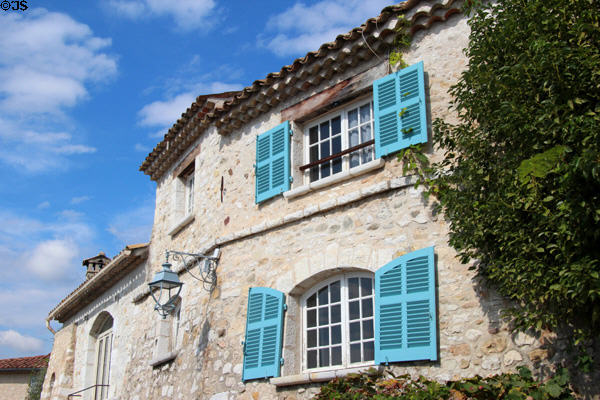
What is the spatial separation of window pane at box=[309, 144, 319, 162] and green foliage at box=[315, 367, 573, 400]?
3414 millimetres

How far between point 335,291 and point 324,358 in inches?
30.9

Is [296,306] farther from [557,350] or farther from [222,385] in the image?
[557,350]

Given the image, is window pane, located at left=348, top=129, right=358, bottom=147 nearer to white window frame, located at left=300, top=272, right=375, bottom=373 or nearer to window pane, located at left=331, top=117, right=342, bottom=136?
window pane, located at left=331, top=117, right=342, bottom=136

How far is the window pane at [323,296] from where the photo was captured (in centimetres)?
809

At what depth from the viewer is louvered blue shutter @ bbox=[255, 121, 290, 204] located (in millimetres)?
8984

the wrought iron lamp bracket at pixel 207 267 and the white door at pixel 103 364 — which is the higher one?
the wrought iron lamp bracket at pixel 207 267

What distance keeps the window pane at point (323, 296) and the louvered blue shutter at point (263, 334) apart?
46cm

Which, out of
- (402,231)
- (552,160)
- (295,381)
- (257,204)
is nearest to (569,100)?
(552,160)

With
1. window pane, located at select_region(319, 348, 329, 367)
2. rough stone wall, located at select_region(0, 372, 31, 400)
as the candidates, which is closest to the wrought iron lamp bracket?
window pane, located at select_region(319, 348, 329, 367)

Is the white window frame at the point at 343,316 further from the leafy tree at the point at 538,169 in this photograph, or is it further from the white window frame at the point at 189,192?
the white window frame at the point at 189,192

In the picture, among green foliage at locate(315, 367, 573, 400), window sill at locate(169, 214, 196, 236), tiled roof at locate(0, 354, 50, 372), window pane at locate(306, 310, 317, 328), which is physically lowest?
green foliage at locate(315, 367, 573, 400)

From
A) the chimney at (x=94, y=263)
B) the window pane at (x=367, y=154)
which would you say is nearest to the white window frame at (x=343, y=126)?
the window pane at (x=367, y=154)

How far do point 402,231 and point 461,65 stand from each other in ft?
6.67

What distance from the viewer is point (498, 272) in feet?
19.6
